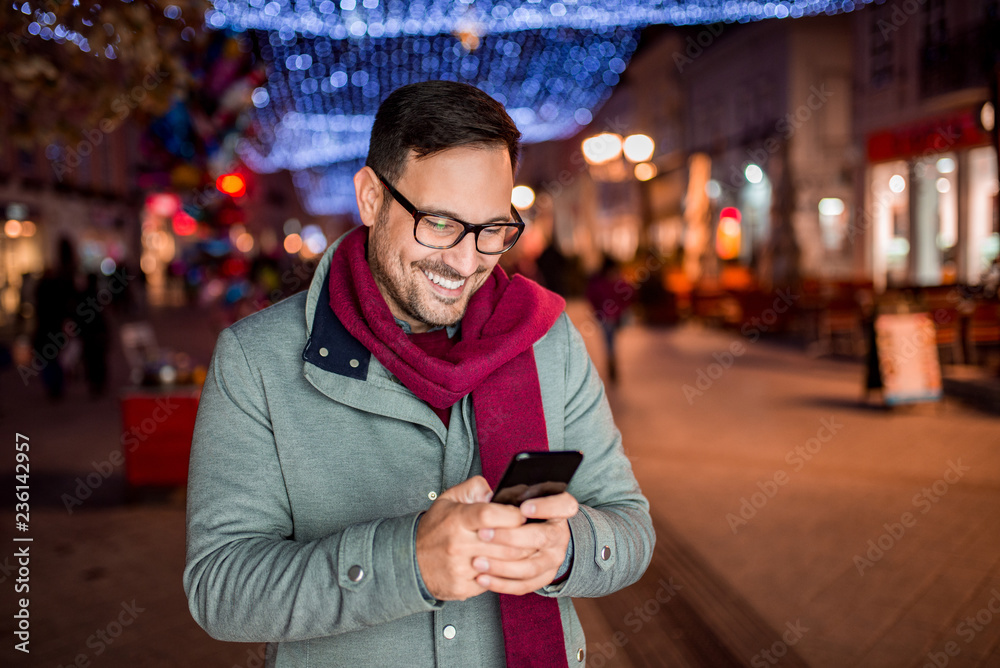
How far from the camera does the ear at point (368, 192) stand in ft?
5.28

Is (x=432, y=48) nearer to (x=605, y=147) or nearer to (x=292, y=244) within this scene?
(x=605, y=147)

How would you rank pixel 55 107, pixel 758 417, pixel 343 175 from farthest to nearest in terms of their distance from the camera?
pixel 343 175 → pixel 758 417 → pixel 55 107

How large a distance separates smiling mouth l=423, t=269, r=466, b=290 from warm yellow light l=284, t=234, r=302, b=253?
137ft

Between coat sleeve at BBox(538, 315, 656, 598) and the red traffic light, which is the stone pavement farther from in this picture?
the red traffic light

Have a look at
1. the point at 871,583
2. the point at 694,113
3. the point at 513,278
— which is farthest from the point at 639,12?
the point at 694,113

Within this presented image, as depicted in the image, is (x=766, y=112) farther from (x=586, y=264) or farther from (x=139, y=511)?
(x=139, y=511)

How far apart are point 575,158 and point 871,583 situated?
37883 millimetres

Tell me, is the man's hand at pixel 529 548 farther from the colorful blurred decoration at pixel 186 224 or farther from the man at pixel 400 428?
the colorful blurred decoration at pixel 186 224

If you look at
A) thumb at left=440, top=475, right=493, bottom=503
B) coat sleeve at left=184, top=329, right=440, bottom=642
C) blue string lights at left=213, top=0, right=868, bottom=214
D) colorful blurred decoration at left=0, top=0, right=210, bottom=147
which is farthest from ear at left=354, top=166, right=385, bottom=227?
blue string lights at left=213, top=0, right=868, bottom=214

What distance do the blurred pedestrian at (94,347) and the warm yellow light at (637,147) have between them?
30.9ft

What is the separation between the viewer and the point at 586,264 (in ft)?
102

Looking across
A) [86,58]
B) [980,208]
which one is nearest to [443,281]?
[86,58]

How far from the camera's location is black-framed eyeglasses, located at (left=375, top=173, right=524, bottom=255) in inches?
59.3

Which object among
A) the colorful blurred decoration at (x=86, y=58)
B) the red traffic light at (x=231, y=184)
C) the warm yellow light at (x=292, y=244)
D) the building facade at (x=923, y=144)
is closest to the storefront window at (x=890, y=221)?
the building facade at (x=923, y=144)
